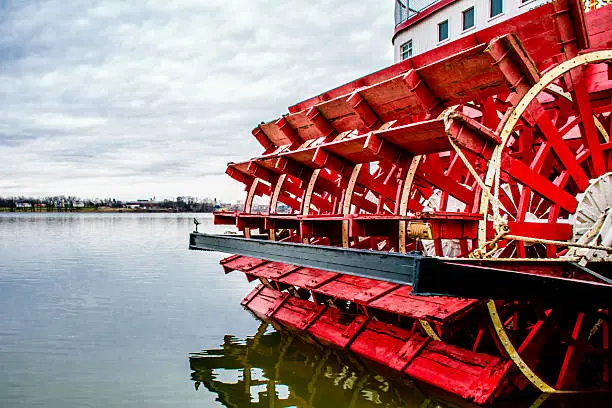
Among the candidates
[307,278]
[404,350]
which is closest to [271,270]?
[307,278]

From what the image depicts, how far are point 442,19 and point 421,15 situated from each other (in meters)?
0.52

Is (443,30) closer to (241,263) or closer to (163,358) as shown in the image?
(241,263)

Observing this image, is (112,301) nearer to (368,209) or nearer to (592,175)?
(368,209)

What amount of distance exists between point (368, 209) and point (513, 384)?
3.38 m

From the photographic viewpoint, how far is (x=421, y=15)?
11438 mm

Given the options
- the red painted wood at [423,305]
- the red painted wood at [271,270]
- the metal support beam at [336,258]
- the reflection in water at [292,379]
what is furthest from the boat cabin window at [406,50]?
the red painted wood at [423,305]

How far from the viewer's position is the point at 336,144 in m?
5.38

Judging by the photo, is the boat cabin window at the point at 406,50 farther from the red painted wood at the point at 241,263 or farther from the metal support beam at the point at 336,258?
the metal support beam at the point at 336,258

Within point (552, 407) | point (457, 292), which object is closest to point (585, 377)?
point (552, 407)

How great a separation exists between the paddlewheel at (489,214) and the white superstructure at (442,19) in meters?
4.00

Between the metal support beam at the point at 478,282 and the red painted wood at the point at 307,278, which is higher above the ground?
the metal support beam at the point at 478,282

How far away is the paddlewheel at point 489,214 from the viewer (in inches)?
150

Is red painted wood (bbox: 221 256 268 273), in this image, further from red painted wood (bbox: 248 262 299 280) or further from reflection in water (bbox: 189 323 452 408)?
reflection in water (bbox: 189 323 452 408)

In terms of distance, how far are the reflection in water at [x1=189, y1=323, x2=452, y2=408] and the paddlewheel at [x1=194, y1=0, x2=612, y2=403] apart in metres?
0.22
